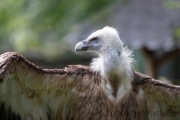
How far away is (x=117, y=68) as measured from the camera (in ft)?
28.6

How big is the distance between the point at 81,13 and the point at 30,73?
1289cm

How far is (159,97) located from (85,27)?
9.35 metres

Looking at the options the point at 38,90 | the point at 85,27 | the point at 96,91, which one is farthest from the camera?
the point at 85,27

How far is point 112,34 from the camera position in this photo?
8.84 m

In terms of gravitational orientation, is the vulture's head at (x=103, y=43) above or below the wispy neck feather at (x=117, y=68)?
above

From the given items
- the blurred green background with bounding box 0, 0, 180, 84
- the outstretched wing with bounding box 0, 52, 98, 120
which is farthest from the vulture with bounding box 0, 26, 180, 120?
the blurred green background with bounding box 0, 0, 180, 84

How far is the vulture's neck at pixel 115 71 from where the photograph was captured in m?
8.69

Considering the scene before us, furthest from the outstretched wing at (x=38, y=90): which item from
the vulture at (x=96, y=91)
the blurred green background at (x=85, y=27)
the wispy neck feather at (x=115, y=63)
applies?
the blurred green background at (x=85, y=27)

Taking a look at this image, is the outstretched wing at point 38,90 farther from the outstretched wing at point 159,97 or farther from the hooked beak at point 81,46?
the outstretched wing at point 159,97

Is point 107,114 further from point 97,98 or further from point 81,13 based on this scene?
point 81,13

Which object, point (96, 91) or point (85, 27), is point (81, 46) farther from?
point (85, 27)

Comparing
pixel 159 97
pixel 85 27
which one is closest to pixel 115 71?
pixel 159 97

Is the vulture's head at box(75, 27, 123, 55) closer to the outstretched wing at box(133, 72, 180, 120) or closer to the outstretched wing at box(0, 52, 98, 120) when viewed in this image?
the outstretched wing at box(0, 52, 98, 120)

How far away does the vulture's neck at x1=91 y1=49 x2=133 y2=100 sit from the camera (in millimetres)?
8688
